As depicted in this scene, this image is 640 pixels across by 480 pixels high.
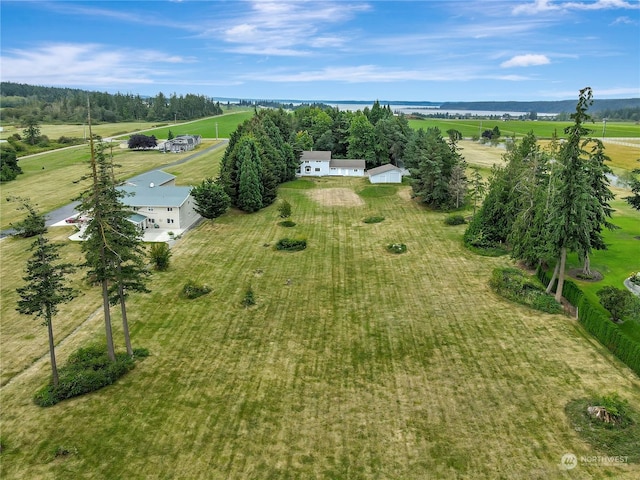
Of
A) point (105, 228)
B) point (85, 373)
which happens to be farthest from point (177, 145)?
point (85, 373)

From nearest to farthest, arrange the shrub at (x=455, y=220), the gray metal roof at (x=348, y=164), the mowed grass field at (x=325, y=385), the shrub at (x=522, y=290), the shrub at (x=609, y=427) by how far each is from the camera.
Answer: the mowed grass field at (x=325, y=385) < the shrub at (x=609, y=427) < the shrub at (x=522, y=290) < the shrub at (x=455, y=220) < the gray metal roof at (x=348, y=164)

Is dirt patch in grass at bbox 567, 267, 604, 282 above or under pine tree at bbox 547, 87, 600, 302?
under

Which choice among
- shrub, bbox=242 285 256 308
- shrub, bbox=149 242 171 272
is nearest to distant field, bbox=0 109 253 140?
shrub, bbox=149 242 171 272

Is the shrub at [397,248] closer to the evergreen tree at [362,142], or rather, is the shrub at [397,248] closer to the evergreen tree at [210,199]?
the evergreen tree at [210,199]

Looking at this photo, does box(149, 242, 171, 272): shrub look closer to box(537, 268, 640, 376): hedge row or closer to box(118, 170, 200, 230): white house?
box(118, 170, 200, 230): white house

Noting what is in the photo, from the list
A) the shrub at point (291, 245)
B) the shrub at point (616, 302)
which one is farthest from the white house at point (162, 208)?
the shrub at point (616, 302)

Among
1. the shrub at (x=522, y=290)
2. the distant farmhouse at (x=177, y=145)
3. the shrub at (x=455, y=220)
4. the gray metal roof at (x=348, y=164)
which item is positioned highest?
the distant farmhouse at (x=177, y=145)
